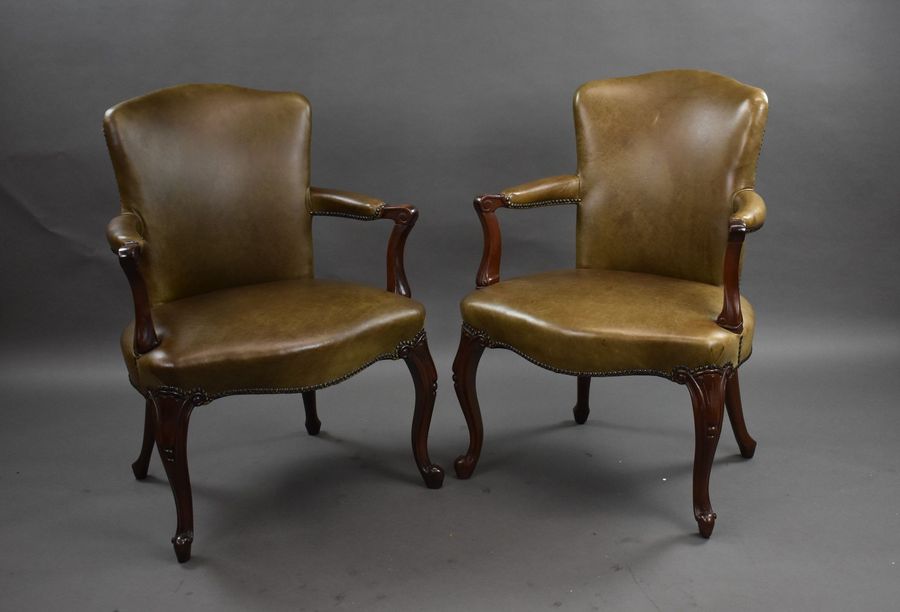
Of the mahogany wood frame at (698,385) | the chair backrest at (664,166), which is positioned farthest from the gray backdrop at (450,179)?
the chair backrest at (664,166)

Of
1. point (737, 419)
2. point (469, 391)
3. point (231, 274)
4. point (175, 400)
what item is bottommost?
point (737, 419)

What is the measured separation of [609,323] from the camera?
8.37ft

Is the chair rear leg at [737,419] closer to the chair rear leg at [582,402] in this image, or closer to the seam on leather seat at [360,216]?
the chair rear leg at [582,402]

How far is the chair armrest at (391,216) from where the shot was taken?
2.91 m

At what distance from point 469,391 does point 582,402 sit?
1.91ft

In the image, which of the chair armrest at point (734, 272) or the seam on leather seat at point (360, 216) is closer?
the chair armrest at point (734, 272)

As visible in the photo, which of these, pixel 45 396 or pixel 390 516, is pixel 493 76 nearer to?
pixel 390 516

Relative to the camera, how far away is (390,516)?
276 cm

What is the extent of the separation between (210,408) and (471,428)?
1.10m

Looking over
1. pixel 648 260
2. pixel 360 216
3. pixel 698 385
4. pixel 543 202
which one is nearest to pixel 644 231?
pixel 648 260

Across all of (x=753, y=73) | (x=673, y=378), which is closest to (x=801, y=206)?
(x=753, y=73)

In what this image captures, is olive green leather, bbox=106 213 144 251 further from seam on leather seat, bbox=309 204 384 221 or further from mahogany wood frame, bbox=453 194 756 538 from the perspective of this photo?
mahogany wood frame, bbox=453 194 756 538

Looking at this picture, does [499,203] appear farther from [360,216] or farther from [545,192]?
[360,216]

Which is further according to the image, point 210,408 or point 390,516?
point 210,408
